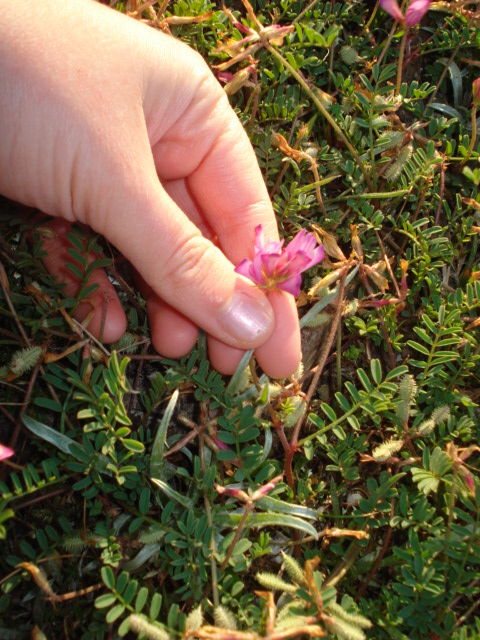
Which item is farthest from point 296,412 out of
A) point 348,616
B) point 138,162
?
point 138,162

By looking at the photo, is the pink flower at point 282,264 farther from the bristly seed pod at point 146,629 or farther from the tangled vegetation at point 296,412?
the bristly seed pod at point 146,629

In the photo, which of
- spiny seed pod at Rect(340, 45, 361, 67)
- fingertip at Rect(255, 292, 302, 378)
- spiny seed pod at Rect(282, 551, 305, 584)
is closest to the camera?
spiny seed pod at Rect(282, 551, 305, 584)

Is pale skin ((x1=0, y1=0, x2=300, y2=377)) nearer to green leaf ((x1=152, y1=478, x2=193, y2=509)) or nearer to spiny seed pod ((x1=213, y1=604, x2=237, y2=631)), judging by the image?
green leaf ((x1=152, y1=478, x2=193, y2=509))

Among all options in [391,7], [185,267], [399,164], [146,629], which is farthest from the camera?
[399,164]

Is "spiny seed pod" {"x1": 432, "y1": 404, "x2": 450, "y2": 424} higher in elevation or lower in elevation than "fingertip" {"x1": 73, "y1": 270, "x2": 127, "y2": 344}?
higher

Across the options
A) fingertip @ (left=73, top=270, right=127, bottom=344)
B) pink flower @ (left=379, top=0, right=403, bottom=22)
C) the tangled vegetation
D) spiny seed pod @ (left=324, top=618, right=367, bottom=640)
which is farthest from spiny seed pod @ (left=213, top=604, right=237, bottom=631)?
pink flower @ (left=379, top=0, right=403, bottom=22)

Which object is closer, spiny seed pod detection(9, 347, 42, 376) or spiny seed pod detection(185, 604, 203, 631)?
spiny seed pod detection(185, 604, 203, 631)

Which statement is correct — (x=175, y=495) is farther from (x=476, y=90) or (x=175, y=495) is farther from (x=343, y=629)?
(x=476, y=90)
